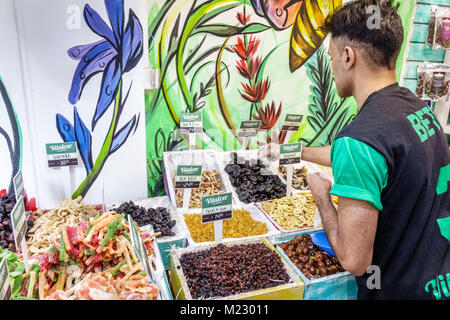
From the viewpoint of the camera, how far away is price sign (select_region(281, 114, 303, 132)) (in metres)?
2.89

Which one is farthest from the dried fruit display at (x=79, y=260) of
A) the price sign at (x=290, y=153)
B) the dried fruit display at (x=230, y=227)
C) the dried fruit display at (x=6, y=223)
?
the price sign at (x=290, y=153)

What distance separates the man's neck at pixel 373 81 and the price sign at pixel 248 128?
147 cm

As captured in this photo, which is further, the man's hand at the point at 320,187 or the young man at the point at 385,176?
the man's hand at the point at 320,187

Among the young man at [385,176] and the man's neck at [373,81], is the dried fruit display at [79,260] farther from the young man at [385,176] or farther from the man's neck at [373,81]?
the man's neck at [373,81]

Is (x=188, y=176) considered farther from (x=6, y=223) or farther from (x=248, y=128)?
(x=6, y=223)

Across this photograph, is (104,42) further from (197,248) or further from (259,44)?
(197,248)

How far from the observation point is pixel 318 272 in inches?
69.6

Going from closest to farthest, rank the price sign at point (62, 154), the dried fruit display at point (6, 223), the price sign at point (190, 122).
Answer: the dried fruit display at point (6, 223)
the price sign at point (62, 154)
the price sign at point (190, 122)

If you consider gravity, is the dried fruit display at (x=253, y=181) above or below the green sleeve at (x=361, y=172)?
below

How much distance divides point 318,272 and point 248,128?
143cm

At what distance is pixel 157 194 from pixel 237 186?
73 cm

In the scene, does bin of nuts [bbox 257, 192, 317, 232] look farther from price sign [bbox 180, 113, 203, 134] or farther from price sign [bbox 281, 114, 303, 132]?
price sign [bbox 180, 113, 203, 134]

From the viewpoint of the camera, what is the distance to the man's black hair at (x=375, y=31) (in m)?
1.26
